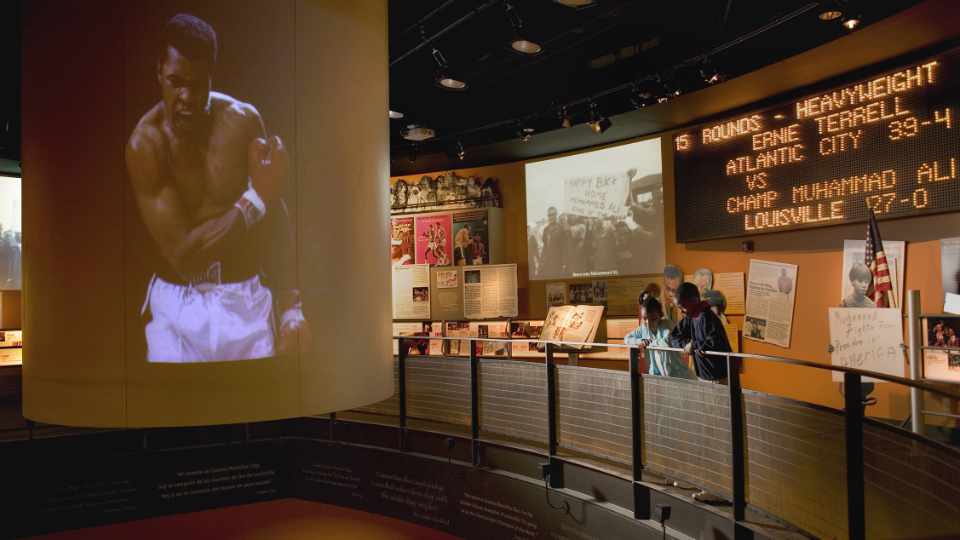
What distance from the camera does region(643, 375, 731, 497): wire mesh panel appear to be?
381cm

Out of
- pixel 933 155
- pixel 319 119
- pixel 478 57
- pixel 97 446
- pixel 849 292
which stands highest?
pixel 478 57

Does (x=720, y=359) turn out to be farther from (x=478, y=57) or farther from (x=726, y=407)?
(x=478, y=57)

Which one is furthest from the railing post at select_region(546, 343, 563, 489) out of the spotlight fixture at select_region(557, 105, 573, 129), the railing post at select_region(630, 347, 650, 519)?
the spotlight fixture at select_region(557, 105, 573, 129)

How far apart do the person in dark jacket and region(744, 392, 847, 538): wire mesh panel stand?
701 mm

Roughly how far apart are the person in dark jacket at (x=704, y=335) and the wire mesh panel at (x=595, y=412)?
0.55 m

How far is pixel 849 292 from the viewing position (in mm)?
6945

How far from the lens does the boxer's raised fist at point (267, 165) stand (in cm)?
501

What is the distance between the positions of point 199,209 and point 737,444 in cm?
412

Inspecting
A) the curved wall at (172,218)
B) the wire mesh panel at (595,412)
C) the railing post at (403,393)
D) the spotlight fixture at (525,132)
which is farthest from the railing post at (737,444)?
the spotlight fixture at (525,132)

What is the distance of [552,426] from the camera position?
5.29m

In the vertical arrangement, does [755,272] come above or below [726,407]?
above

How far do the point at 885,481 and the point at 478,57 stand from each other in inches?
298

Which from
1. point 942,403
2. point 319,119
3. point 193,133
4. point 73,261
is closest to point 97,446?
point 73,261

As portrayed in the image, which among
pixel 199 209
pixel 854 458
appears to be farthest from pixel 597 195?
pixel 854 458
